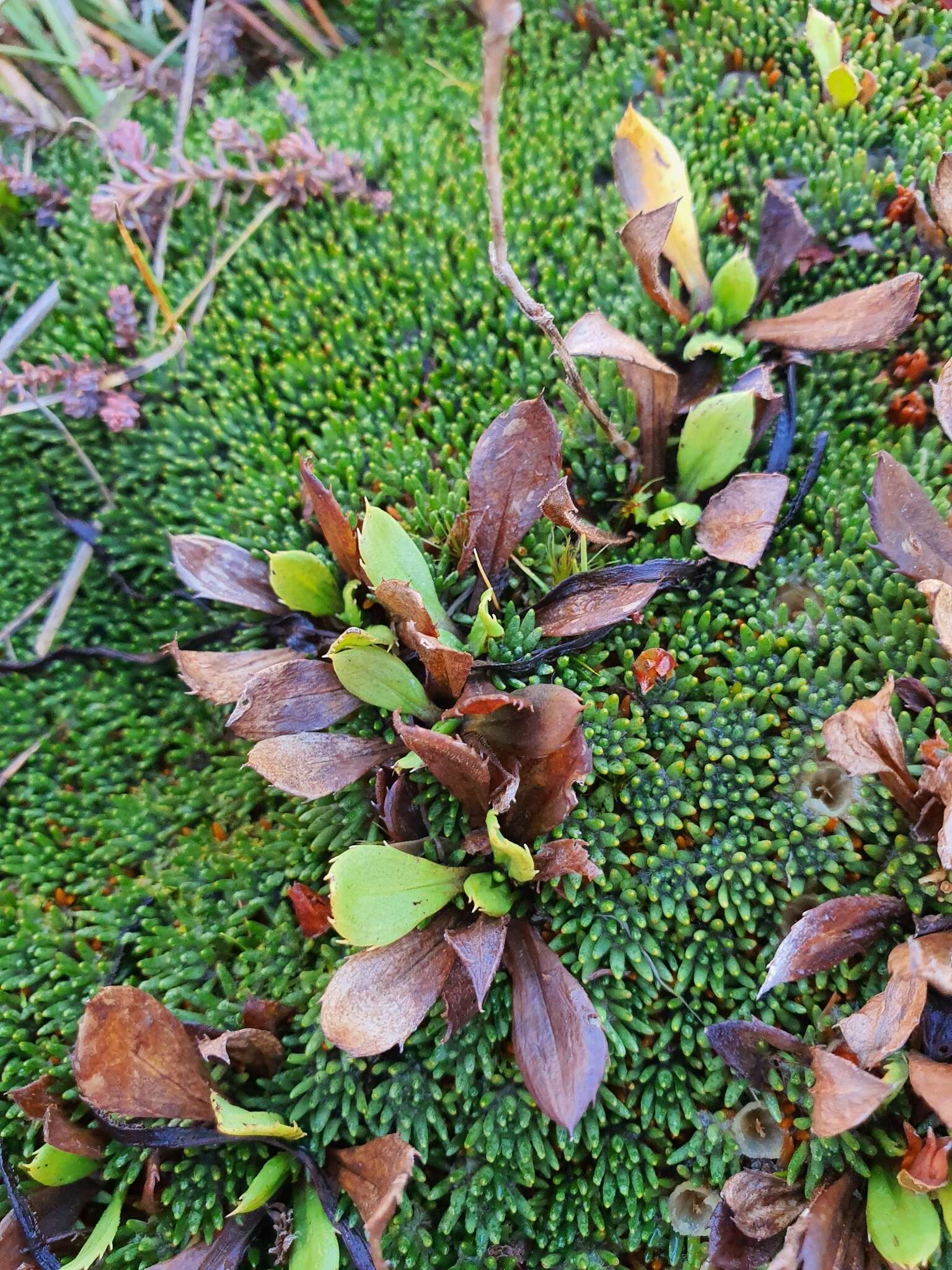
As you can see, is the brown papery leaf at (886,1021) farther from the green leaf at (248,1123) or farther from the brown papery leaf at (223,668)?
the brown papery leaf at (223,668)

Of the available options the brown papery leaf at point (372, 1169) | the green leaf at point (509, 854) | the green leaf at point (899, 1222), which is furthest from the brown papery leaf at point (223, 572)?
the green leaf at point (899, 1222)

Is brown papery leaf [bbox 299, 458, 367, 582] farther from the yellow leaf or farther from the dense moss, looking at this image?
the yellow leaf

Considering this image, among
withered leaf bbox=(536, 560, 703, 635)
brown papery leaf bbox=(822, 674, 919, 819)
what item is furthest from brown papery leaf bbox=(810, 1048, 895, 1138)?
withered leaf bbox=(536, 560, 703, 635)

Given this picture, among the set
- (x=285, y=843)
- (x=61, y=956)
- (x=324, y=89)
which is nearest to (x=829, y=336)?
(x=285, y=843)

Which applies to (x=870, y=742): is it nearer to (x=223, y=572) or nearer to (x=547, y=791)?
(x=547, y=791)

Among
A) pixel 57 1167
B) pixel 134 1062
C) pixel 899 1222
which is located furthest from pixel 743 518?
pixel 57 1167
